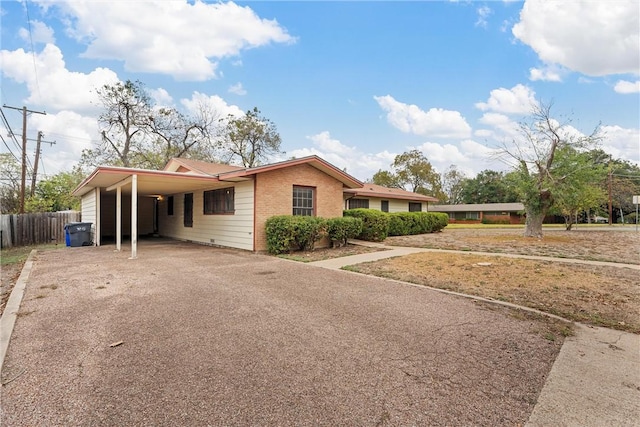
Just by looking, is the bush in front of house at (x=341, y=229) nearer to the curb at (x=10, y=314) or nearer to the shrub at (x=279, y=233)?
the shrub at (x=279, y=233)

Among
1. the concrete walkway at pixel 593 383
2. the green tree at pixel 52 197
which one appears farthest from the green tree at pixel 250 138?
the concrete walkway at pixel 593 383

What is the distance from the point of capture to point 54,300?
16.4 feet

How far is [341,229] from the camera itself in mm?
11984

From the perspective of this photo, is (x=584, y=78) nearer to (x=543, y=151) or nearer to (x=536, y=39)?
(x=543, y=151)

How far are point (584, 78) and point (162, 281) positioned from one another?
17.4 m

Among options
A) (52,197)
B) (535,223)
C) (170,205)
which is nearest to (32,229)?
(170,205)

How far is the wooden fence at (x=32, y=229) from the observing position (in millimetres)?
14674

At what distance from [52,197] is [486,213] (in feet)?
158

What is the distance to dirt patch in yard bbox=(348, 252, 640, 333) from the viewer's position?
15.4 feet

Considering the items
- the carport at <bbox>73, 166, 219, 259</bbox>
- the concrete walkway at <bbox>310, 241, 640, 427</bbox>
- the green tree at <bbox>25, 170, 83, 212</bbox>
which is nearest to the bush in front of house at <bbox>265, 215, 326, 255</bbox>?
the carport at <bbox>73, 166, 219, 259</bbox>

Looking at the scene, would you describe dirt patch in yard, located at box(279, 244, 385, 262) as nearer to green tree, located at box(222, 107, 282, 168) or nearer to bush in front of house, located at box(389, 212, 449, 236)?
bush in front of house, located at box(389, 212, 449, 236)

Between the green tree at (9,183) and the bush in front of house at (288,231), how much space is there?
24726 millimetres

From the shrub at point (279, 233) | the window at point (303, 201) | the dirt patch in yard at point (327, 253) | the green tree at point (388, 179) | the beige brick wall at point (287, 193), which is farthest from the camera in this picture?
the green tree at point (388, 179)

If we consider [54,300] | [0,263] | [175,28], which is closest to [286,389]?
[54,300]
